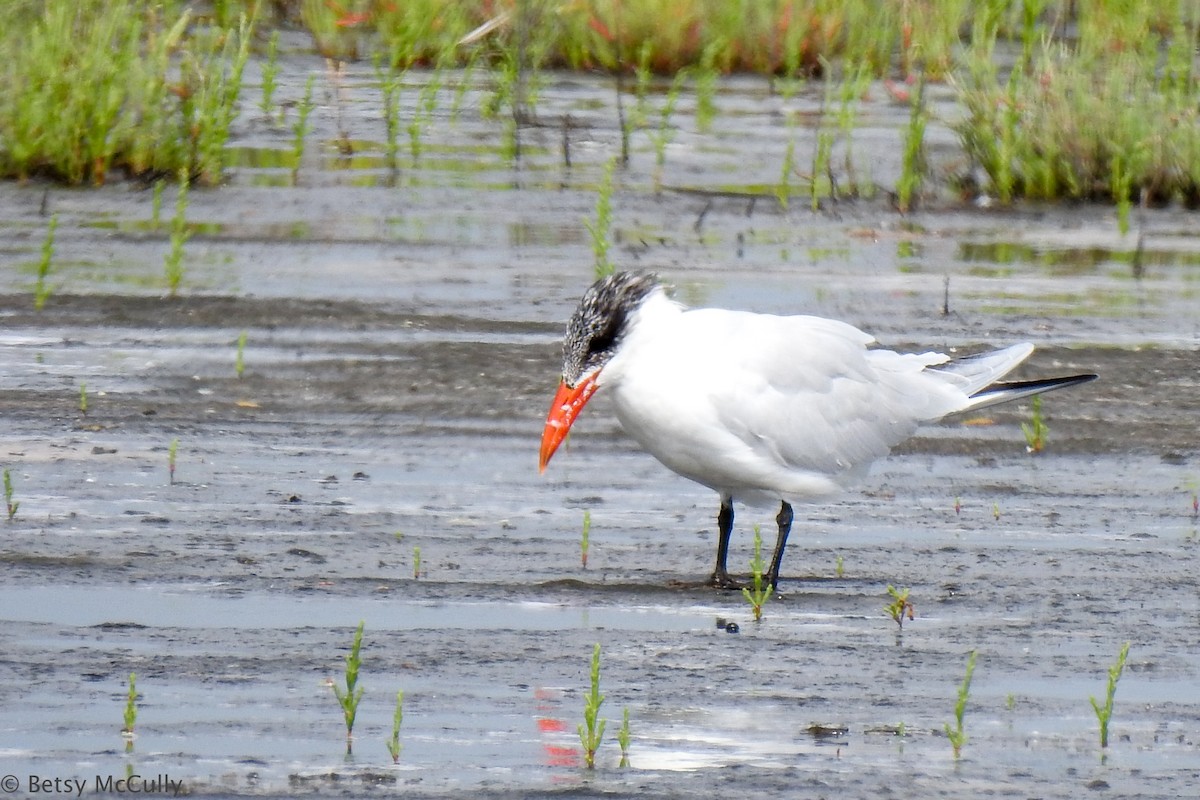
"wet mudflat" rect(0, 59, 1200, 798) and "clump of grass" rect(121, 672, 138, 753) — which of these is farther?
"wet mudflat" rect(0, 59, 1200, 798)

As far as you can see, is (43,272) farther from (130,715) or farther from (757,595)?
(130,715)

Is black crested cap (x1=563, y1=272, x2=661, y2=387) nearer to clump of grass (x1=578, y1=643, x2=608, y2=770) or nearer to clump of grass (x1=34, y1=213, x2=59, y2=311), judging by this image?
clump of grass (x1=578, y1=643, x2=608, y2=770)

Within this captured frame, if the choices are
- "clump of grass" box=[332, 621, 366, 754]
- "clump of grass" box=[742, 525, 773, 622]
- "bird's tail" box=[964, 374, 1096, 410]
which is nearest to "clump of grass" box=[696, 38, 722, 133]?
"bird's tail" box=[964, 374, 1096, 410]

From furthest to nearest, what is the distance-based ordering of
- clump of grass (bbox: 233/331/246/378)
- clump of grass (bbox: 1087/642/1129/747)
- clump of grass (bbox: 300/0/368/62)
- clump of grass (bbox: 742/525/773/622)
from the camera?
clump of grass (bbox: 300/0/368/62) → clump of grass (bbox: 233/331/246/378) → clump of grass (bbox: 742/525/773/622) → clump of grass (bbox: 1087/642/1129/747)

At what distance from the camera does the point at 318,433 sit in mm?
8086

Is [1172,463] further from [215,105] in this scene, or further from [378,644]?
[215,105]

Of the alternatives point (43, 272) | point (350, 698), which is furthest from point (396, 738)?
point (43, 272)

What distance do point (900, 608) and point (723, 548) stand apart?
815mm

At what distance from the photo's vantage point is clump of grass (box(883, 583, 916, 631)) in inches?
227

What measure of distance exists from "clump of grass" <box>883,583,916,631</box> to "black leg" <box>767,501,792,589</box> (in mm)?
375

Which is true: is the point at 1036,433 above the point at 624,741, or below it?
below

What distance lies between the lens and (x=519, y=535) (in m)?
6.77

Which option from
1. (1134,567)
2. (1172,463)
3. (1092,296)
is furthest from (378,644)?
(1092,296)

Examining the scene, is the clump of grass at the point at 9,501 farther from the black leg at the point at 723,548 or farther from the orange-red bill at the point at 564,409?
the black leg at the point at 723,548
